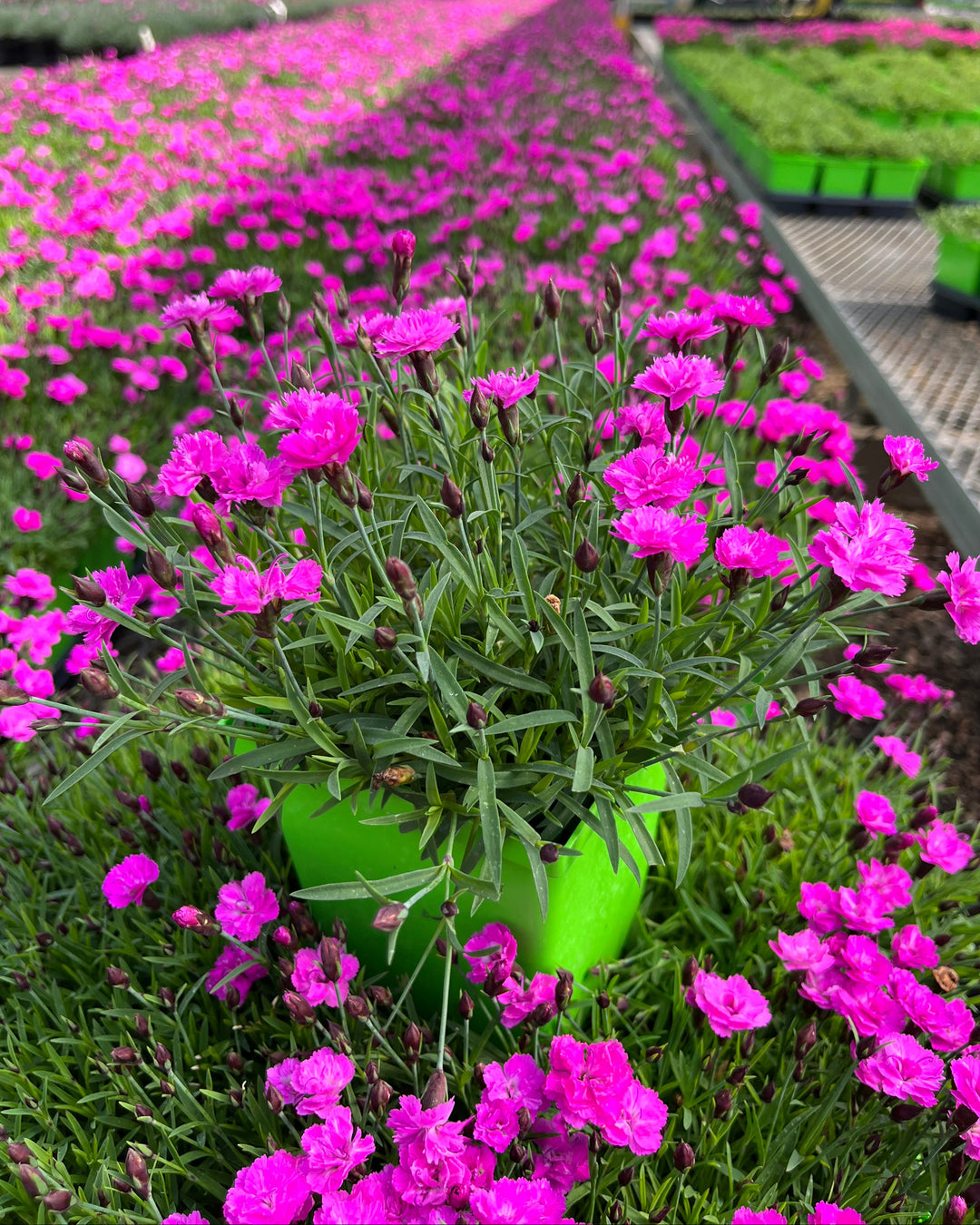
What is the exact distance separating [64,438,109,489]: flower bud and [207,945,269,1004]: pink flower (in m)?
→ 0.68

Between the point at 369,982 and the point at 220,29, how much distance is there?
14.2m

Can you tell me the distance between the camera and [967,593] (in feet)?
2.89

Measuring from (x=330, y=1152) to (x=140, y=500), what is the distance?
28.9 inches

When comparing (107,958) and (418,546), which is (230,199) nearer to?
(418,546)

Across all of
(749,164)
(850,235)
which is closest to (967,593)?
(850,235)

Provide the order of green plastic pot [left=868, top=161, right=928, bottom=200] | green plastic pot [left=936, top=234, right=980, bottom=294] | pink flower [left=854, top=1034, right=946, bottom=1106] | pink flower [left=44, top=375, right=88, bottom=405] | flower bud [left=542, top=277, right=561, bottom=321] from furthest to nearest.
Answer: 1. green plastic pot [left=868, top=161, right=928, bottom=200]
2. green plastic pot [left=936, top=234, right=980, bottom=294]
3. pink flower [left=44, top=375, right=88, bottom=405]
4. flower bud [left=542, top=277, right=561, bottom=321]
5. pink flower [left=854, top=1034, right=946, bottom=1106]

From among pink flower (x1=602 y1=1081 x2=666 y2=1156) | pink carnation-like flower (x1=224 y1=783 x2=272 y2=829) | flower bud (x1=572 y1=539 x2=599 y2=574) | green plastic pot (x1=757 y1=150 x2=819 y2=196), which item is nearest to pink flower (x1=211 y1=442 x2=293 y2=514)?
flower bud (x1=572 y1=539 x2=599 y2=574)

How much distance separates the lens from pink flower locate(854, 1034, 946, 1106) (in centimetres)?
98

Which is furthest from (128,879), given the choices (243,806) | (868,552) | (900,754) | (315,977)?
(900,754)

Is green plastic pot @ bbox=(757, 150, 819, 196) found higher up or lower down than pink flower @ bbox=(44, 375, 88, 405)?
higher up

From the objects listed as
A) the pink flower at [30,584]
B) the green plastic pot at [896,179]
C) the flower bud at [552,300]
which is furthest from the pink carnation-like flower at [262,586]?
the green plastic pot at [896,179]

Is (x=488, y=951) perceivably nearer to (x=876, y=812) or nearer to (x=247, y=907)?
(x=247, y=907)

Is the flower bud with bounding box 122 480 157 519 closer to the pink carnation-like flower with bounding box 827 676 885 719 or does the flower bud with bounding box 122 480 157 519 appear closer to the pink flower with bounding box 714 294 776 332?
the pink flower with bounding box 714 294 776 332

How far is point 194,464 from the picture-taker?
3.10 ft
